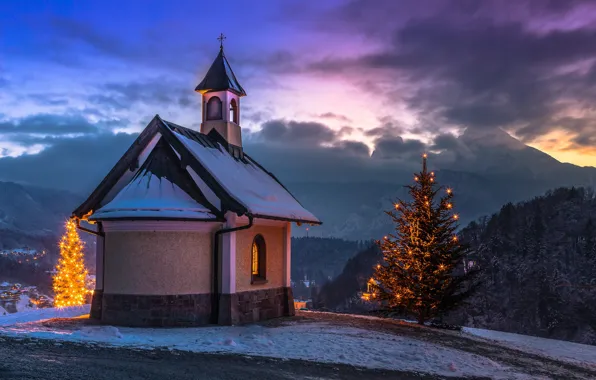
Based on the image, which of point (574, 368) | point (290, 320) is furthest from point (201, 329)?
point (574, 368)

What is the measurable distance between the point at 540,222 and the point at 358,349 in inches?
3498

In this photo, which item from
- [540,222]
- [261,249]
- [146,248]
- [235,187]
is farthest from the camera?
[540,222]

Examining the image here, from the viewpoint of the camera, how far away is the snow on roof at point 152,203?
15266 mm

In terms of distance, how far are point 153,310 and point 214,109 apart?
28.5 feet

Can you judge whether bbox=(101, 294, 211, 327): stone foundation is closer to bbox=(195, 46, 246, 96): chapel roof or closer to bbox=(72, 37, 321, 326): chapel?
bbox=(72, 37, 321, 326): chapel

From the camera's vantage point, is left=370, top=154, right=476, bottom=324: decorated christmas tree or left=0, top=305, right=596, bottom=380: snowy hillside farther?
left=370, top=154, right=476, bottom=324: decorated christmas tree

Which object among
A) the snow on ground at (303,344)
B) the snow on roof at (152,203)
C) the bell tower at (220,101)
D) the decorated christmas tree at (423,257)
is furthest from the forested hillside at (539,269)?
the snow on roof at (152,203)

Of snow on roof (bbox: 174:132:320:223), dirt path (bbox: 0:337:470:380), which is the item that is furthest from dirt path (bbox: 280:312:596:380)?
dirt path (bbox: 0:337:470:380)

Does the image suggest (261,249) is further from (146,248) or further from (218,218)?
(146,248)

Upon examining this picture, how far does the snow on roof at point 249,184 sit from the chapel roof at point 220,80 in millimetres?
2455

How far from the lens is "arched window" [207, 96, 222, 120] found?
21.2m

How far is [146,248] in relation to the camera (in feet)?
51.6

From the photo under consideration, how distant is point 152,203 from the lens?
15.5 meters

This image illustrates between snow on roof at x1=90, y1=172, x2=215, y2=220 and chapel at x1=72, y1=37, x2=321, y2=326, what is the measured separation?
0.09 ft
